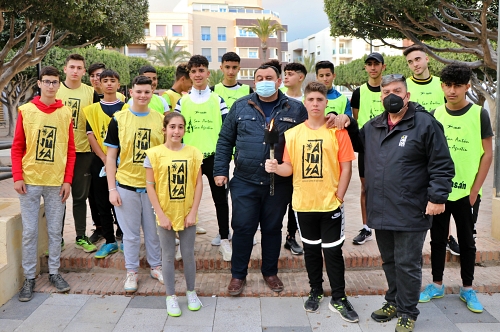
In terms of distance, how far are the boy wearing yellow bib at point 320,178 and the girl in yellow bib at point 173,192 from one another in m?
0.72

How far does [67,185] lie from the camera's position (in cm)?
439

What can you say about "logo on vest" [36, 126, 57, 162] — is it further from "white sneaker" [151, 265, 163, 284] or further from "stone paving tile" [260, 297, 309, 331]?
"stone paving tile" [260, 297, 309, 331]

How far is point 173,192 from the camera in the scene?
12.9ft

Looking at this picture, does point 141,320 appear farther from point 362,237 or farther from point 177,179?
point 362,237

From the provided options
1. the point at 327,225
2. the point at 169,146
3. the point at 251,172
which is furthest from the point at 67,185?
the point at 327,225

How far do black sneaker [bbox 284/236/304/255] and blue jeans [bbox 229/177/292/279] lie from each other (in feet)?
2.11

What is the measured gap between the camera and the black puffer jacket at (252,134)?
4.11m

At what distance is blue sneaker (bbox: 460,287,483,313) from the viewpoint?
12.8ft

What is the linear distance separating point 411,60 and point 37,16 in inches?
329

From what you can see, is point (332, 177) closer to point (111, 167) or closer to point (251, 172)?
point (251, 172)

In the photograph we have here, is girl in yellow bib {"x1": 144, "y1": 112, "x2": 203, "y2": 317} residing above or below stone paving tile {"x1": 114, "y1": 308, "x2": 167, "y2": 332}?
above

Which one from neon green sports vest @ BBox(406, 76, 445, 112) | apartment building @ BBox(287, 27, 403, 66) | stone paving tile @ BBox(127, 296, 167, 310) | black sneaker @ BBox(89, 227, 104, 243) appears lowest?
stone paving tile @ BBox(127, 296, 167, 310)

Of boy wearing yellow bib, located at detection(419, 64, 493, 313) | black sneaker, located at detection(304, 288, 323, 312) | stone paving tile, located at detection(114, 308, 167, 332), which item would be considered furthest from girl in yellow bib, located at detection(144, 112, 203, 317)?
boy wearing yellow bib, located at detection(419, 64, 493, 313)

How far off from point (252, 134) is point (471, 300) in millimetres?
2401
